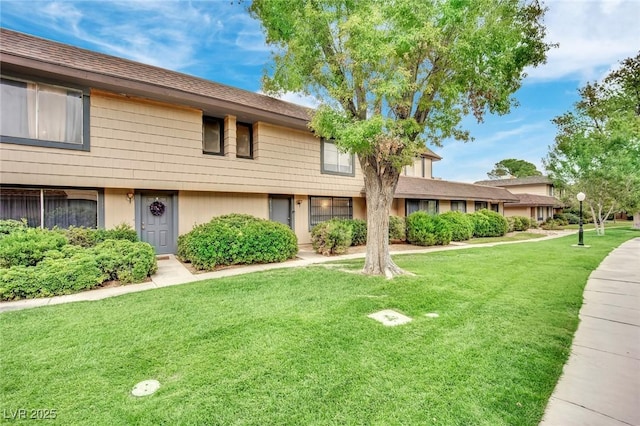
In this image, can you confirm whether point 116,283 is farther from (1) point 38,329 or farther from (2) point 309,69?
(2) point 309,69

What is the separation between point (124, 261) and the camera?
6.74 m

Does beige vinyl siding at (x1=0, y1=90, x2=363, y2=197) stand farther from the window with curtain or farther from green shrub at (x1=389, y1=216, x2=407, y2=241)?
green shrub at (x1=389, y1=216, x2=407, y2=241)

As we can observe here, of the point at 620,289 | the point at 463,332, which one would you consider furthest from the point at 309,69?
the point at 620,289

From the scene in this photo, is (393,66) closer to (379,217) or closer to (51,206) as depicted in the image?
(379,217)

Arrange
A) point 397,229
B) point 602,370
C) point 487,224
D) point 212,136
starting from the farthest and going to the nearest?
1. point 487,224
2. point 397,229
3. point 212,136
4. point 602,370

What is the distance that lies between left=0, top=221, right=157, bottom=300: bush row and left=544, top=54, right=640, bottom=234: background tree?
23667mm

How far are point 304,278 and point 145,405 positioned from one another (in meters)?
4.60

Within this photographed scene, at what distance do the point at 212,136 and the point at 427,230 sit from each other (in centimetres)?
1033

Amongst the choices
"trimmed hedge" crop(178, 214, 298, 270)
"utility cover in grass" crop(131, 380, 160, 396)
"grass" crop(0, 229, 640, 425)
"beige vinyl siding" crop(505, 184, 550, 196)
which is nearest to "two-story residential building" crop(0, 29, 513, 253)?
"trimmed hedge" crop(178, 214, 298, 270)

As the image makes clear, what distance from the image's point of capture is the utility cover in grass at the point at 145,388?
2.73 meters

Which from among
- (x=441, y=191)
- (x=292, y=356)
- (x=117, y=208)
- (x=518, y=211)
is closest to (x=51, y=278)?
(x=117, y=208)

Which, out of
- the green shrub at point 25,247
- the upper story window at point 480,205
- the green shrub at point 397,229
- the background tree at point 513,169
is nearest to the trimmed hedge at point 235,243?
the green shrub at point 25,247

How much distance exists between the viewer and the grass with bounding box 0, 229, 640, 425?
2520 mm

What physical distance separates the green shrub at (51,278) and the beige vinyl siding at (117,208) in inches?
110
